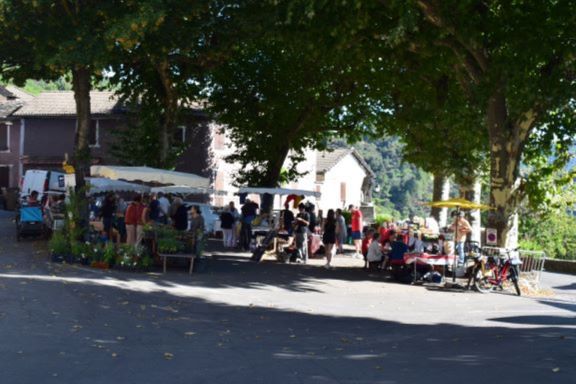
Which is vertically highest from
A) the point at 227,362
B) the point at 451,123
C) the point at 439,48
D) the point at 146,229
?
the point at 439,48

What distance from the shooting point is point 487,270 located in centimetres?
2159

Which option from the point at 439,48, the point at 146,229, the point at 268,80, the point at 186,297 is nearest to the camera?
the point at 186,297

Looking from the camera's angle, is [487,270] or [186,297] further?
[487,270]

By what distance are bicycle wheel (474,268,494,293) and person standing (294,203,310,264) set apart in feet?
20.7

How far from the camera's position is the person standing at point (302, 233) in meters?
26.0

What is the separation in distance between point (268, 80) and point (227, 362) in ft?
Answer: 86.2

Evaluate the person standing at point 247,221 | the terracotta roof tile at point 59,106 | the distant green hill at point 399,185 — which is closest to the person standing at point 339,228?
the person standing at point 247,221

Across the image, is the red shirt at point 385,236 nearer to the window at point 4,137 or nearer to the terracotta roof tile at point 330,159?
the window at point 4,137

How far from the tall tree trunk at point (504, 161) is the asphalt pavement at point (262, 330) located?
2.42 meters

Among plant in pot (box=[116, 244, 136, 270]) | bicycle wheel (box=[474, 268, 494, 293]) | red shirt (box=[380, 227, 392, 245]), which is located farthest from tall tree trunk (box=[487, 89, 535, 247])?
plant in pot (box=[116, 244, 136, 270])

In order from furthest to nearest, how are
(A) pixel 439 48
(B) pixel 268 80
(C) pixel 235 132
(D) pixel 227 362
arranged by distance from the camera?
(C) pixel 235 132
(B) pixel 268 80
(A) pixel 439 48
(D) pixel 227 362

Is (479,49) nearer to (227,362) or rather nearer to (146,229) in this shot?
(146,229)

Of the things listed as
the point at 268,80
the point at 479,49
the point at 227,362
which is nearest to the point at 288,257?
the point at 479,49

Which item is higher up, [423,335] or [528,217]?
[528,217]
